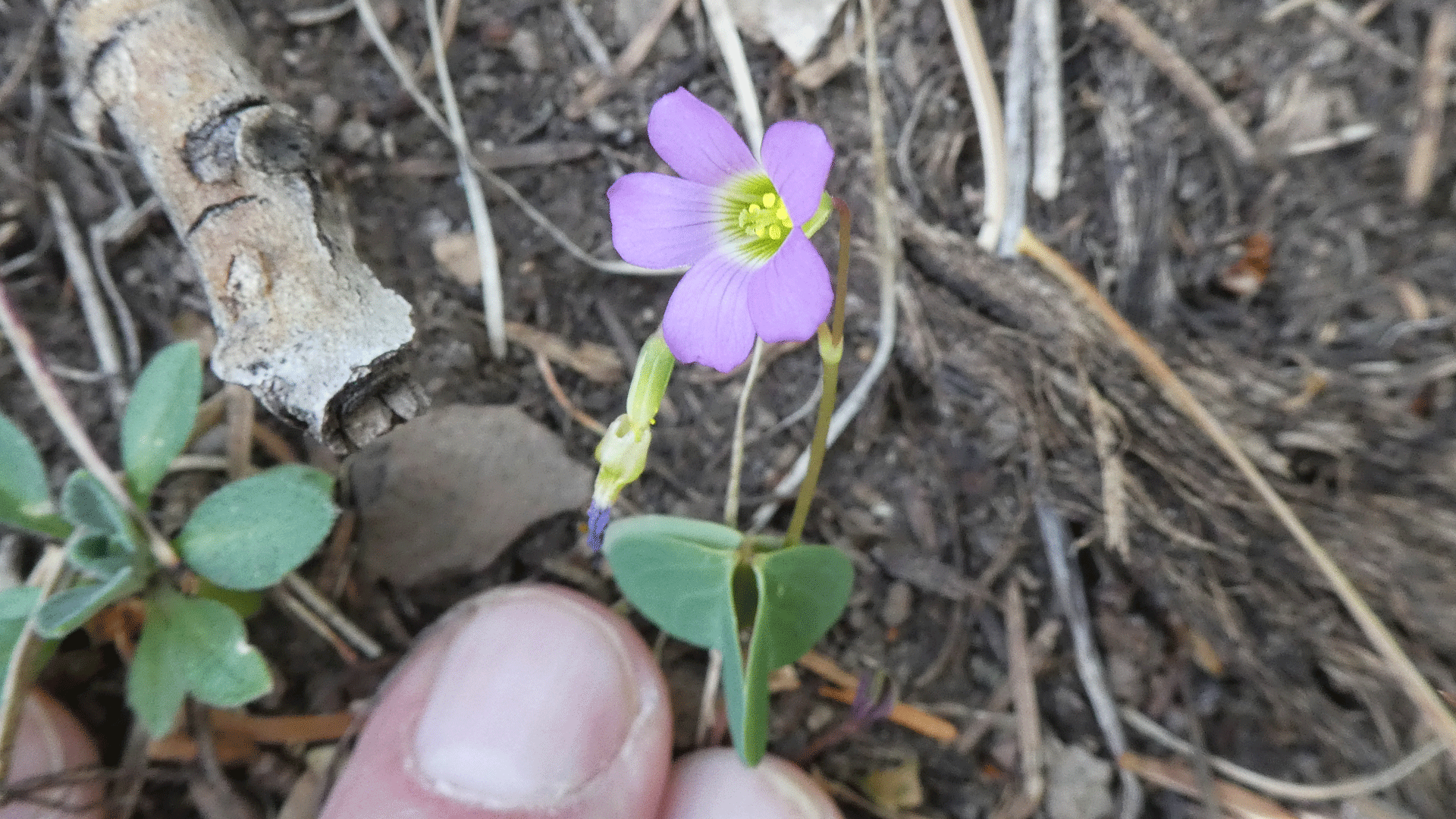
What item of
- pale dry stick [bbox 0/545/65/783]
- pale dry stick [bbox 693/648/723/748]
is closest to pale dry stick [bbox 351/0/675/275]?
pale dry stick [bbox 693/648/723/748]

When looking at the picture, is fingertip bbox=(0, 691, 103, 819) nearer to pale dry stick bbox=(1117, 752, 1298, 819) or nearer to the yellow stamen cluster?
the yellow stamen cluster

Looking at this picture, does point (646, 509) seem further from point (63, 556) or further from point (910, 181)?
point (63, 556)

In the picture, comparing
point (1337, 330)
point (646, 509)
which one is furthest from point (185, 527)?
point (1337, 330)

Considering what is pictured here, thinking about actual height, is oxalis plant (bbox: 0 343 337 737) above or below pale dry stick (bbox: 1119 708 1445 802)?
above

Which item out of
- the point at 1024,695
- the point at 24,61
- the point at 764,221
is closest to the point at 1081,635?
the point at 1024,695

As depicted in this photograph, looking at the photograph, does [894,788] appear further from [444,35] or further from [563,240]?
[444,35]

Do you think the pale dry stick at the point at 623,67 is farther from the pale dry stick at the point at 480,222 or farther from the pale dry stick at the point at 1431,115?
the pale dry stick at the point at 1431,115

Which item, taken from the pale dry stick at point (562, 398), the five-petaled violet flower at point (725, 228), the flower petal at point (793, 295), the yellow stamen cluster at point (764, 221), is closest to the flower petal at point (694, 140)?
the five-petaled violet flower at point (725, 228)

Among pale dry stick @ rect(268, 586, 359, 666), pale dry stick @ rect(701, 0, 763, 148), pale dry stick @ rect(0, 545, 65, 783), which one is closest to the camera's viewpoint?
pale dry stick @ rect(0, 545, 65, 783)
